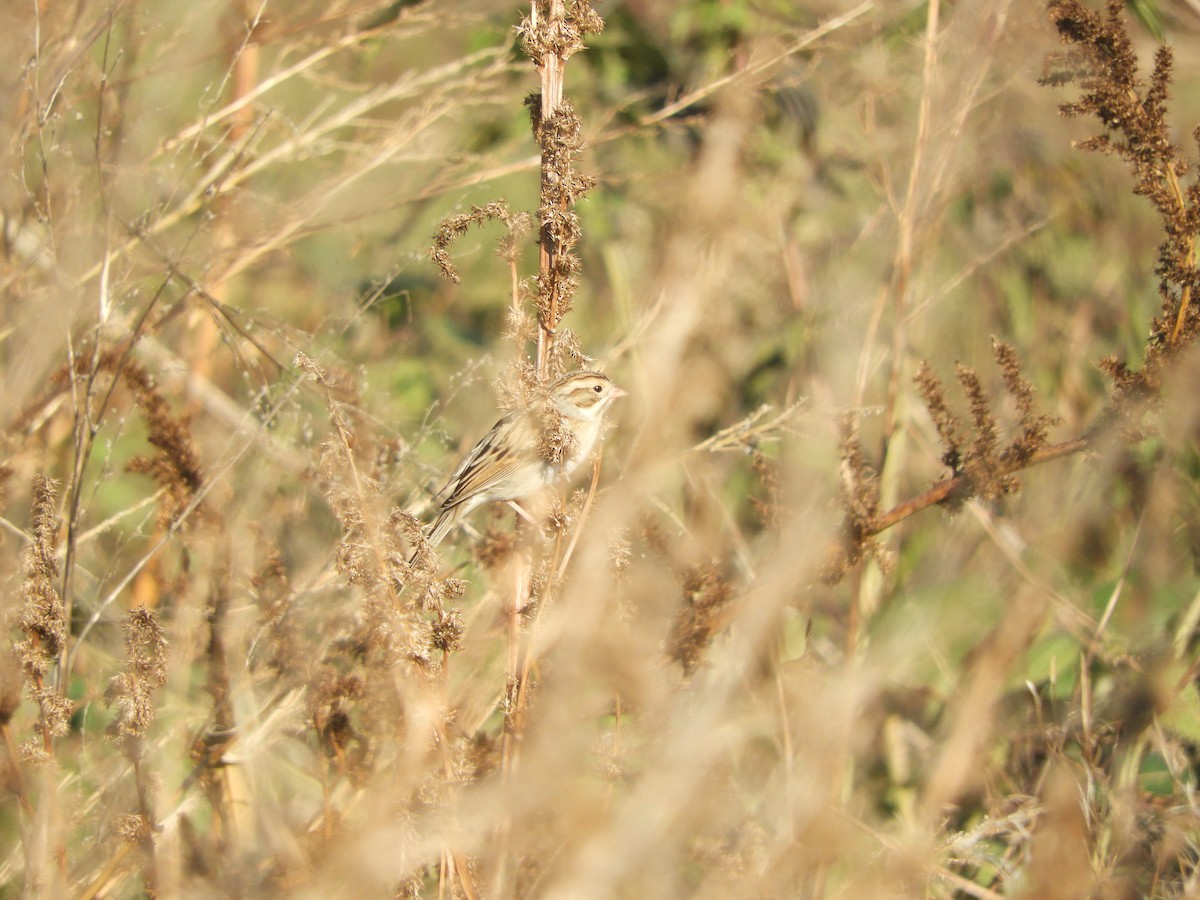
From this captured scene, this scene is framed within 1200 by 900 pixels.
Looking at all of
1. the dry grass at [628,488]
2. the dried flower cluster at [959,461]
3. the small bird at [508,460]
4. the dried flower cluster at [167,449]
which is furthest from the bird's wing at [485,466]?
the dried flower cluster at [959,461]

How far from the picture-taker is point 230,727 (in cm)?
280

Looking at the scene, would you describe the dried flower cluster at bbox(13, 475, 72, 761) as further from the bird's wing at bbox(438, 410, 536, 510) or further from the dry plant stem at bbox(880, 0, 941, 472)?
the dry plant stem at bbox(880, 0, 941, 472)

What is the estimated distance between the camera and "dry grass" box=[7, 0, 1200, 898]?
1938 millimetres

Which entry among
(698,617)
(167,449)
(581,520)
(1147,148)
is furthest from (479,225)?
(1147,148)

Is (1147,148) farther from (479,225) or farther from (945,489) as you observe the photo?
(479,225)

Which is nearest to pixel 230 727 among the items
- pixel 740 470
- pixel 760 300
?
pixel 740 470

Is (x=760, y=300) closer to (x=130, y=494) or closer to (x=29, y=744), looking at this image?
(x=130, y=494)

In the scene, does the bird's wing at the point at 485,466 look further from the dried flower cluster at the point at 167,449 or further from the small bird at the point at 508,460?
the dried flower cluster at the point at 167,449

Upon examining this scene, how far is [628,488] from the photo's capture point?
5.74ft

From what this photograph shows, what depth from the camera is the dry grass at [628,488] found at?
1938 mm

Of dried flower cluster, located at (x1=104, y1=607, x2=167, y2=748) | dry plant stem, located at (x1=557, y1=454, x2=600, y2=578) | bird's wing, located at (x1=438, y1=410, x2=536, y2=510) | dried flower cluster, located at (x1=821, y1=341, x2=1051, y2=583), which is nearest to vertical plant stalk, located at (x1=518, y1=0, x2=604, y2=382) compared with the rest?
dry plant stem, located at (x1=557, y1=454, x2=600, y2=578)

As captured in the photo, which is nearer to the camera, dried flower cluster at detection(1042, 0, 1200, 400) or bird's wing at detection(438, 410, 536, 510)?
dried flower cluster at detection(1042, 0, 1200, 400)

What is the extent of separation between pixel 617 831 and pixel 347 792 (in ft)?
4.88

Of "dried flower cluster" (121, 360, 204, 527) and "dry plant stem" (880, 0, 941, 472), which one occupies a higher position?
"dry plant stem" (880, 0, 941, 472)
